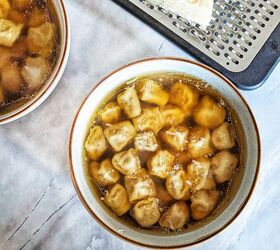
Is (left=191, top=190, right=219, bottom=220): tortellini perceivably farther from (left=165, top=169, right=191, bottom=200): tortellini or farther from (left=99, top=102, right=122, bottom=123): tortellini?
(left=99, top=102, right=122, bottom=123): tortellini

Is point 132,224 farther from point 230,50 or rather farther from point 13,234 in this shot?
point 230,50

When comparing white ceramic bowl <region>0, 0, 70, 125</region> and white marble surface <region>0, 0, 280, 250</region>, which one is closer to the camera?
white ceramic bowl <region>0, 0, 70, 125</region>

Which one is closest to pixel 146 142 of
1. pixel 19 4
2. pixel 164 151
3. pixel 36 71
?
pixel 164 151

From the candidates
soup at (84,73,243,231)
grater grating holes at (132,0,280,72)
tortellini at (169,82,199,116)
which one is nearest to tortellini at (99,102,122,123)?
soup at (84,73,243,231)

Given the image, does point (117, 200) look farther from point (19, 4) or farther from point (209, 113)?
point (19, 4)

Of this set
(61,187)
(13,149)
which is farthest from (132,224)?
(13,149)

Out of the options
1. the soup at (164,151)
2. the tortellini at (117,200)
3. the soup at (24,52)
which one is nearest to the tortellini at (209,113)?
the soup at (164,151)

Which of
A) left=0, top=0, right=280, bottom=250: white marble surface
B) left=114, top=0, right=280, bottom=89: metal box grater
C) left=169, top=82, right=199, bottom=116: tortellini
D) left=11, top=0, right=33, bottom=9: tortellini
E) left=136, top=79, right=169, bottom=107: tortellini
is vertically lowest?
left=0, top=0, right=280, bottom=250: white marble surface
